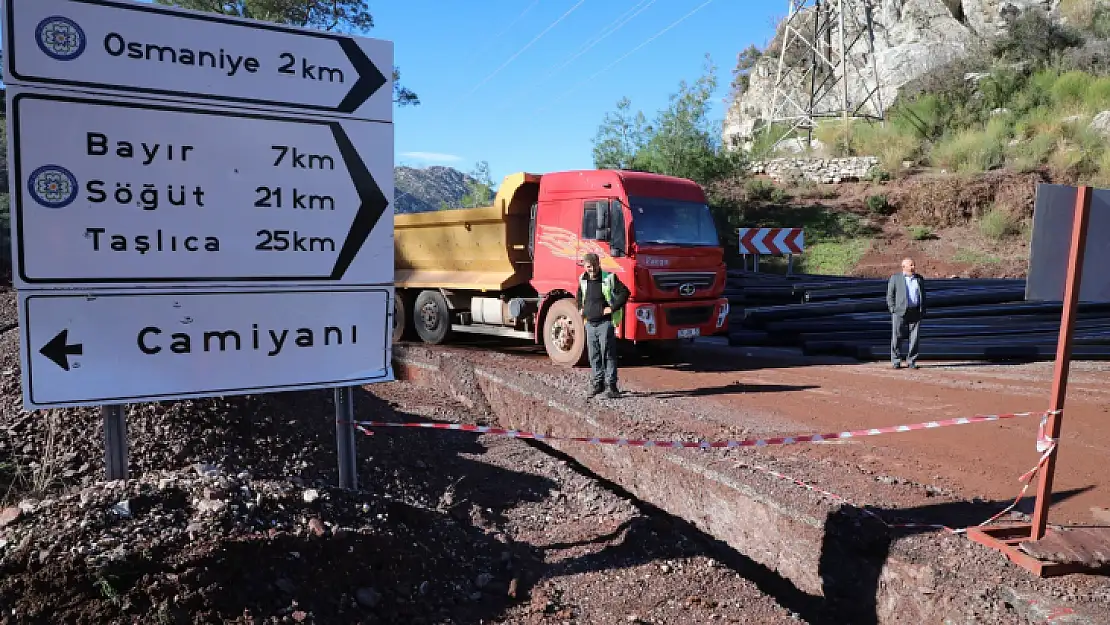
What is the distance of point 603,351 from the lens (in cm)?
819

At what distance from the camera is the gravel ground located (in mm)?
2902

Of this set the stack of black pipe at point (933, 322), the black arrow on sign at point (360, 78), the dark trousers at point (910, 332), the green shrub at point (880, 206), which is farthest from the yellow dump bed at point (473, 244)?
the green shrub at point (880, 206)

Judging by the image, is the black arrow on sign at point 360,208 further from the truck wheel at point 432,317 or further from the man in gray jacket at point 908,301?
the truck wheel at point 432,317

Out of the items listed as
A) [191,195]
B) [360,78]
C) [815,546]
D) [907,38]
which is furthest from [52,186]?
[907,38]

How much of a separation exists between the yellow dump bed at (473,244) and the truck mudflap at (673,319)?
2492 mm

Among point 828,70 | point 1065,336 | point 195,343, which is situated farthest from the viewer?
point 828,70

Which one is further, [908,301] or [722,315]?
[722,315]

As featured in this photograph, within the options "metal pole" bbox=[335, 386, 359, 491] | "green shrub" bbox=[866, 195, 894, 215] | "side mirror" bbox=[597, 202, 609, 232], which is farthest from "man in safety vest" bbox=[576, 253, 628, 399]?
"green shrub" bbox=[866, 195, 894, 215]

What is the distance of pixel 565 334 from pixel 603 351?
2588 mm

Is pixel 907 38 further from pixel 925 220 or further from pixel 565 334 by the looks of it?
pixel 565 334

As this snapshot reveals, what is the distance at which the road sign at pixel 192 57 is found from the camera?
9.24ft

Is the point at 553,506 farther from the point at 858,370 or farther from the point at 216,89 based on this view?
the point at 858,370

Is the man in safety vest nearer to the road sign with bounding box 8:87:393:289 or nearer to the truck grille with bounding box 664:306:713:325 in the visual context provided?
the truck grille with bounding box 664:306:713:325

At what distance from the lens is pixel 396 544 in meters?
3.54
